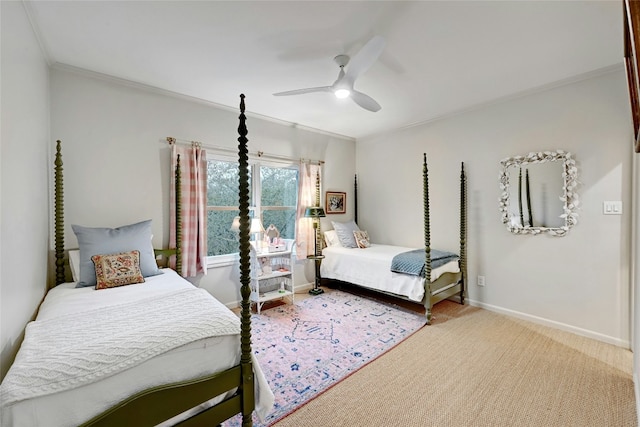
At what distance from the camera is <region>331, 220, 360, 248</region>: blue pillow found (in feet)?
14.1

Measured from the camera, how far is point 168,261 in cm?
304

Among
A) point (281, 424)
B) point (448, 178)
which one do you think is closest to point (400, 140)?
point (448, 178)

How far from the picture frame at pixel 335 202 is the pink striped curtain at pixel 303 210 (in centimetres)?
32

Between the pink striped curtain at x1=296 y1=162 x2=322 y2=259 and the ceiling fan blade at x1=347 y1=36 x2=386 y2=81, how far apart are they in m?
2.12

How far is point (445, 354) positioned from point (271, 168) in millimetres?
3040

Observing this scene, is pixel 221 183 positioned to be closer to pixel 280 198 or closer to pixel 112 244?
pixel 280 198

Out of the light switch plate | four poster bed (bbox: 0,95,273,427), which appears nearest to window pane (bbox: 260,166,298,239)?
four poster bed (bbox: 0,95,273,427)

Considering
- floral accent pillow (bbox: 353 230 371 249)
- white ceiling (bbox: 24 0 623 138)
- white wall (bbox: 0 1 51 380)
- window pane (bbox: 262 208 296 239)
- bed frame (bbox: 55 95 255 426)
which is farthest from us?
floral accent pillow (bbox: 353 230 371 249)

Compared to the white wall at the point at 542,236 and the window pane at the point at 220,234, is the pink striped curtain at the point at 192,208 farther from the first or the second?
the white wall at the point at 542,236

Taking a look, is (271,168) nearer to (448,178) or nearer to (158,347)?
(448,178)

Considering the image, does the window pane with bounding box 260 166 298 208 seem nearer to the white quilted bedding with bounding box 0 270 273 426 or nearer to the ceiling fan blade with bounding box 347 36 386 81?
the ceiling fan blade with bounding box 347 36 386 81

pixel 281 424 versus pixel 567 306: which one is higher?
pixel 567 306

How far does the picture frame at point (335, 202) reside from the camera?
464 cm

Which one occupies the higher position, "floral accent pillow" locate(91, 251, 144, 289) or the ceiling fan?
the ceiling fan
